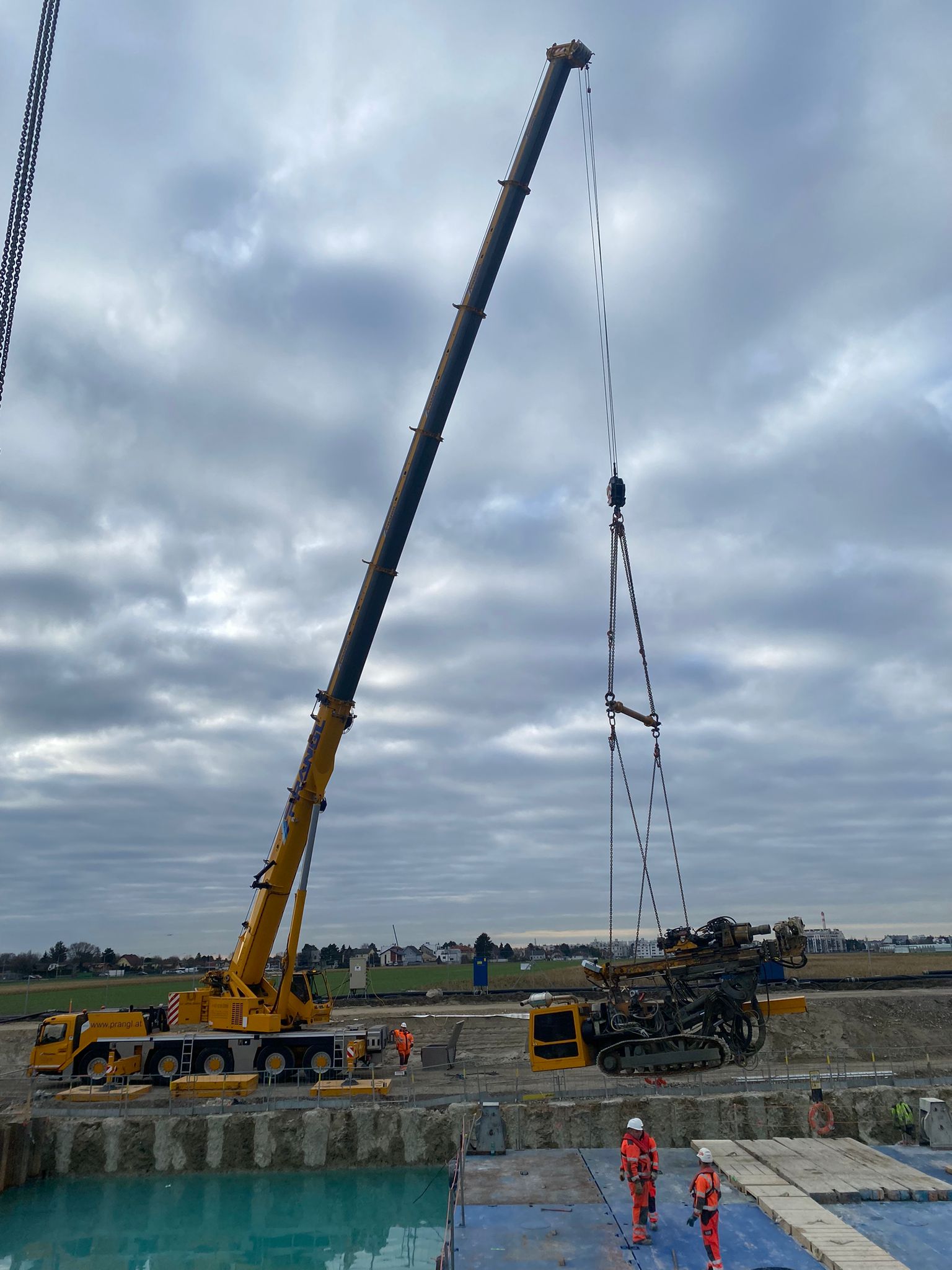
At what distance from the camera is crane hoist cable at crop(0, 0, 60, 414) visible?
1416 cm

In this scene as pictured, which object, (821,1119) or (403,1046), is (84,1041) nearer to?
(403,1046)

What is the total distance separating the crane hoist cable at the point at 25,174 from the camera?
1416 cm

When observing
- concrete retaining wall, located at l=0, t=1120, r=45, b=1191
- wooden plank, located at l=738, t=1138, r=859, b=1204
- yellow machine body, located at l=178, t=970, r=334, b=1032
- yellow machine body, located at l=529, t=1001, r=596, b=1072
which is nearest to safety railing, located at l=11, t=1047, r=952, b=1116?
concrete retaining wall, located at l=0, t=1120, r=45, b=1191

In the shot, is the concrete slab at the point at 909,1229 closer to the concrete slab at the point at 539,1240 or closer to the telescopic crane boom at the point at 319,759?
the concrete slab at the point at 539,1240

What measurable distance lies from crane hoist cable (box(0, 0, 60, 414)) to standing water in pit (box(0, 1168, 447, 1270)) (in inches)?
734

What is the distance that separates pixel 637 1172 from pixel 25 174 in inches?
731

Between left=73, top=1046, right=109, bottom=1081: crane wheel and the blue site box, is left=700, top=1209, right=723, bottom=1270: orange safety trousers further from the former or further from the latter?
left=73, top=1046, right=109, bottom=1081: crane wheel

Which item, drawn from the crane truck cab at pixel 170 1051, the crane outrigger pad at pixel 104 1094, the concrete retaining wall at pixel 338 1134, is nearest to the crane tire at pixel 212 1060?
the crane truck cab at pixel 170 1051

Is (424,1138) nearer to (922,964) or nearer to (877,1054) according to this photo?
(877,1054)

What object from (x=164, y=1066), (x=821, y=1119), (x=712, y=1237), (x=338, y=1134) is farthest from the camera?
(x=164, y=1066)

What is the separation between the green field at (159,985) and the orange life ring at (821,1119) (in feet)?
85.5

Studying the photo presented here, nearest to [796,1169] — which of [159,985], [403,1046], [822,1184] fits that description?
[822,1184]

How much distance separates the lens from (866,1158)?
57.1ft

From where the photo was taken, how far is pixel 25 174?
14406 millimetres
